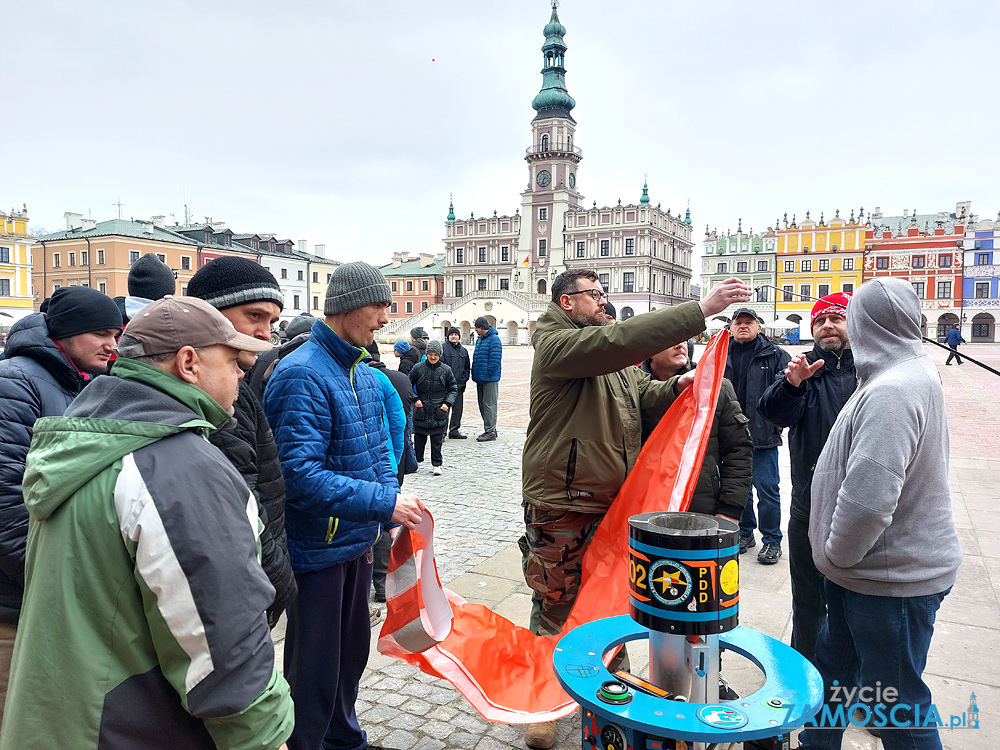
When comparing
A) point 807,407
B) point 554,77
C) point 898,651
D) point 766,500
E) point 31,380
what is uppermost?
point 554,77

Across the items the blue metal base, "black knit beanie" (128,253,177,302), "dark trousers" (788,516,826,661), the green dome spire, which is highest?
the green dome spire

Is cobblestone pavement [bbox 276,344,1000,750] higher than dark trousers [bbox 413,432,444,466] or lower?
lower

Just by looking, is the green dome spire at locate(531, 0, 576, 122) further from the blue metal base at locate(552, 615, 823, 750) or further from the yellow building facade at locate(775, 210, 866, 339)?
the blue metal base at locate(552, 615, 823, 750)

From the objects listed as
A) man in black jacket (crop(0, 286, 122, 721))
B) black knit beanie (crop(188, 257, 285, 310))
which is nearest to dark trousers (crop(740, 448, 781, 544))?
black knit beanie (crop(188, 257, 285, 310))

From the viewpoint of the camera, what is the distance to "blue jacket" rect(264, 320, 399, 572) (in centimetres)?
260

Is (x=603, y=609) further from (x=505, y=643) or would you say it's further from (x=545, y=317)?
→ (x=545, y=317)

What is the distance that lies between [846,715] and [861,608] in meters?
0.62

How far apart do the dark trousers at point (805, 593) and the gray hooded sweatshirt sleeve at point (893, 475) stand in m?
0.88

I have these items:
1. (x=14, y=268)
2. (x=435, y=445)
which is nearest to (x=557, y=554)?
(x=435, y=445)

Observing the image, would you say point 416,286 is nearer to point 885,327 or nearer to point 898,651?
point 885,327

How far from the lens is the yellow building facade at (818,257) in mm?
65750

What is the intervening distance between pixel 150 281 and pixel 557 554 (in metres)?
3.03

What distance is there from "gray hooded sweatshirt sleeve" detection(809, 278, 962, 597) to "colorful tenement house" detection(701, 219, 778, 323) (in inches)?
2702

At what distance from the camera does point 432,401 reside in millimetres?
9664
